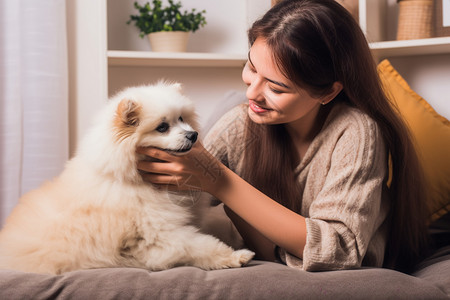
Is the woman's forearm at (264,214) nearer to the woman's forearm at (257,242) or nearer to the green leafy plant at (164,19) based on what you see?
the woman's forearm at (257,242)

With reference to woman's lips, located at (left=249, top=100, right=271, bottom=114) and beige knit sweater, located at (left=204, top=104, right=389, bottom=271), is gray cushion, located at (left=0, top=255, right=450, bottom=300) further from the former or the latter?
woman's lips, located at (left=249, top=100, right=271, bottom=114)

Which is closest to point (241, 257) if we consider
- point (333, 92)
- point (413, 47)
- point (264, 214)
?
point (264, 214)

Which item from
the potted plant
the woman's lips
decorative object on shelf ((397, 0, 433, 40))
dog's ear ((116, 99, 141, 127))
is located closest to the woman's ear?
the woman's lips

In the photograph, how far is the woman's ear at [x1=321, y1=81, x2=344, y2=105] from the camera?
1375mm

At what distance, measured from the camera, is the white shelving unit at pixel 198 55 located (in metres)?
2.34

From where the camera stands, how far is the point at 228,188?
1288 millimetres

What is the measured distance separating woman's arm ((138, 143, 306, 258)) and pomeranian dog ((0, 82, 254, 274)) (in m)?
0.04

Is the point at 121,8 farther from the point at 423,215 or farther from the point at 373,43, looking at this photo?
the point at 423,215

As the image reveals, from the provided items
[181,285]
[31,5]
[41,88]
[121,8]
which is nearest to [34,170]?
[41,88]

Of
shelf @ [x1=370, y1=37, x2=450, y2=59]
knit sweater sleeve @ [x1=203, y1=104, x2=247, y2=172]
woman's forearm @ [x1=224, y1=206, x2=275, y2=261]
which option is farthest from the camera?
shelf @ [x1=370, y1=37, x2=450, y2=59]

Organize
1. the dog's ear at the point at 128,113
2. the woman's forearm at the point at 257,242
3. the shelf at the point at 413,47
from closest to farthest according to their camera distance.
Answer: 1. the dog's ear at the point at 128,113
2. the woman's forearm at the point at 257,242
3. the shelf at the point at 413,47

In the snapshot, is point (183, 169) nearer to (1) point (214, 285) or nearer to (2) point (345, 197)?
(1) point (214, 285)

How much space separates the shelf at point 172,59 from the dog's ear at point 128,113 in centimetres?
121

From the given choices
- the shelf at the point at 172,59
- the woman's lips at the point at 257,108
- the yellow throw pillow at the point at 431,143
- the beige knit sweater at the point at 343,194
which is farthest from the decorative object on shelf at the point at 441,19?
the woman's lips at the point at 257,108
